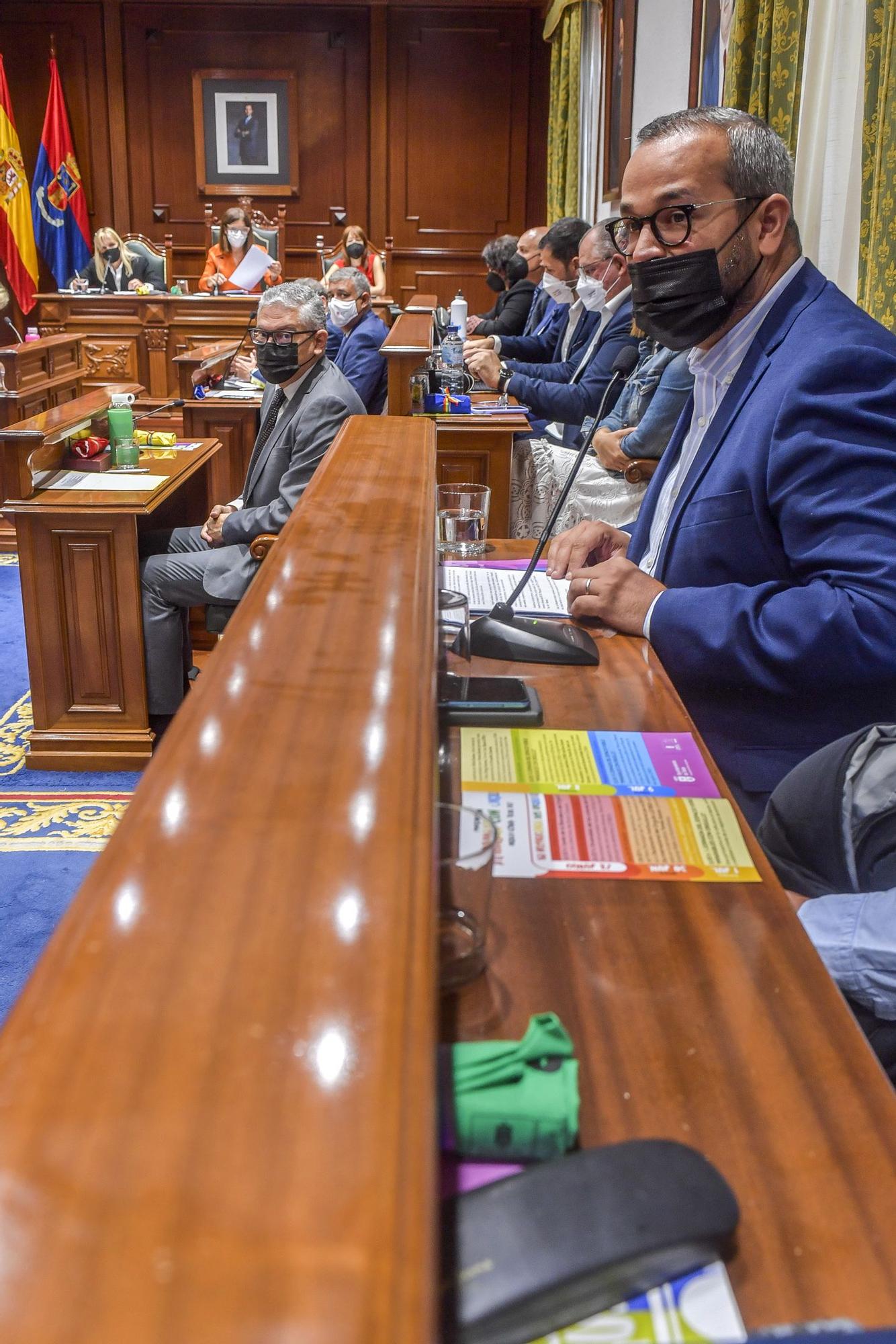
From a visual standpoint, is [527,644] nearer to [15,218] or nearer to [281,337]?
[281,337]

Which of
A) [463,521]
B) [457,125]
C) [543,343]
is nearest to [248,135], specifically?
[457,125]

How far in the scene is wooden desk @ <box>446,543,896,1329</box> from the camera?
0.64 m

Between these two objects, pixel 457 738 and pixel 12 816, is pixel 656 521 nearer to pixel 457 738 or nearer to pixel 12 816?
pixel 457 738

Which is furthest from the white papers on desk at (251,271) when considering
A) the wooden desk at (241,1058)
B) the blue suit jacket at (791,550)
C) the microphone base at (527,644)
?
the wooden desk at (241,1058)

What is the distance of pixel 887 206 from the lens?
2729 millimetres

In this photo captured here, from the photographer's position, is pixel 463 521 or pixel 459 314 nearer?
pixel 463 521

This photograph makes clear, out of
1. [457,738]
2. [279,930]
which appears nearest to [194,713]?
[279,930]

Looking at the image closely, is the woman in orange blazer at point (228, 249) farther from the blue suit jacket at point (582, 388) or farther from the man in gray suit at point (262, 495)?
the man in gray suit at point (262, 495)

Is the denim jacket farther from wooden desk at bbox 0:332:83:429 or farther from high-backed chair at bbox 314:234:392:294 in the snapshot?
high-backed chair at bbox 314:234:392:294

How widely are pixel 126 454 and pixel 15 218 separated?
22.8 ft

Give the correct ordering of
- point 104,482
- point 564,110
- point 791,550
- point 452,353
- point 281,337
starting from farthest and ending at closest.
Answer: point 564,110, point 452,353, point 281,337, point 104,482, point 791,550

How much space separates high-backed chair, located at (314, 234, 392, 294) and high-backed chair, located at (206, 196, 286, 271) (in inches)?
13.0

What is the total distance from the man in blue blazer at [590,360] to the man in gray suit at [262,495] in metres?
1.07

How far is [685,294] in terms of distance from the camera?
1.69 meters
